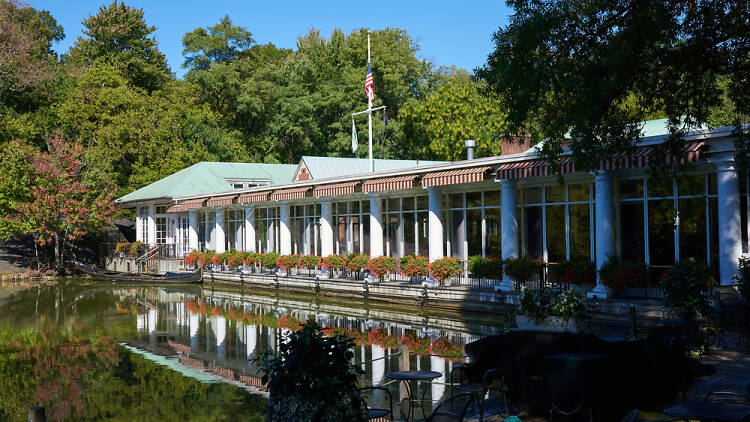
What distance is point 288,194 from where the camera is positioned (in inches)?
1261

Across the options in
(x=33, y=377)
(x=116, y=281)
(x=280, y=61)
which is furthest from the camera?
(x=280, y=61)

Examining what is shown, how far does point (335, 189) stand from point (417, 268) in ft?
21.7

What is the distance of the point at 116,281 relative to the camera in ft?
124

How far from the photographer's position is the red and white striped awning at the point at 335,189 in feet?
92.0

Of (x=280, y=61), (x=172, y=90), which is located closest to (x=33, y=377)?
(x=172, y=90)

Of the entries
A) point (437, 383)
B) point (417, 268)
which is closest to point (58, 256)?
point (417, 268)

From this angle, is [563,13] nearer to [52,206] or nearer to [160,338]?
[160,338]

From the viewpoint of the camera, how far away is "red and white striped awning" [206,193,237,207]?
36.7 metres

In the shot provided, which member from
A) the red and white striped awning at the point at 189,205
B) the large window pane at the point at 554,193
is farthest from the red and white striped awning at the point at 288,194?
the large window pane at the point at 554,193

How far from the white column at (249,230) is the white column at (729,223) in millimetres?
25125

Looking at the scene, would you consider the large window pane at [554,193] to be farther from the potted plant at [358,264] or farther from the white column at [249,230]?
the white column at [249,230]

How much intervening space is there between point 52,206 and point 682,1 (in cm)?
3776

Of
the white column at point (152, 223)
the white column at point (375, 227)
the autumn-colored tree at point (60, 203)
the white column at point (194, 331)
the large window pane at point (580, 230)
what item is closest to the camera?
the white column at point (194, 331)

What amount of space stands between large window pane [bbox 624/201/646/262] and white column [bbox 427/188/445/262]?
21.9 feet
